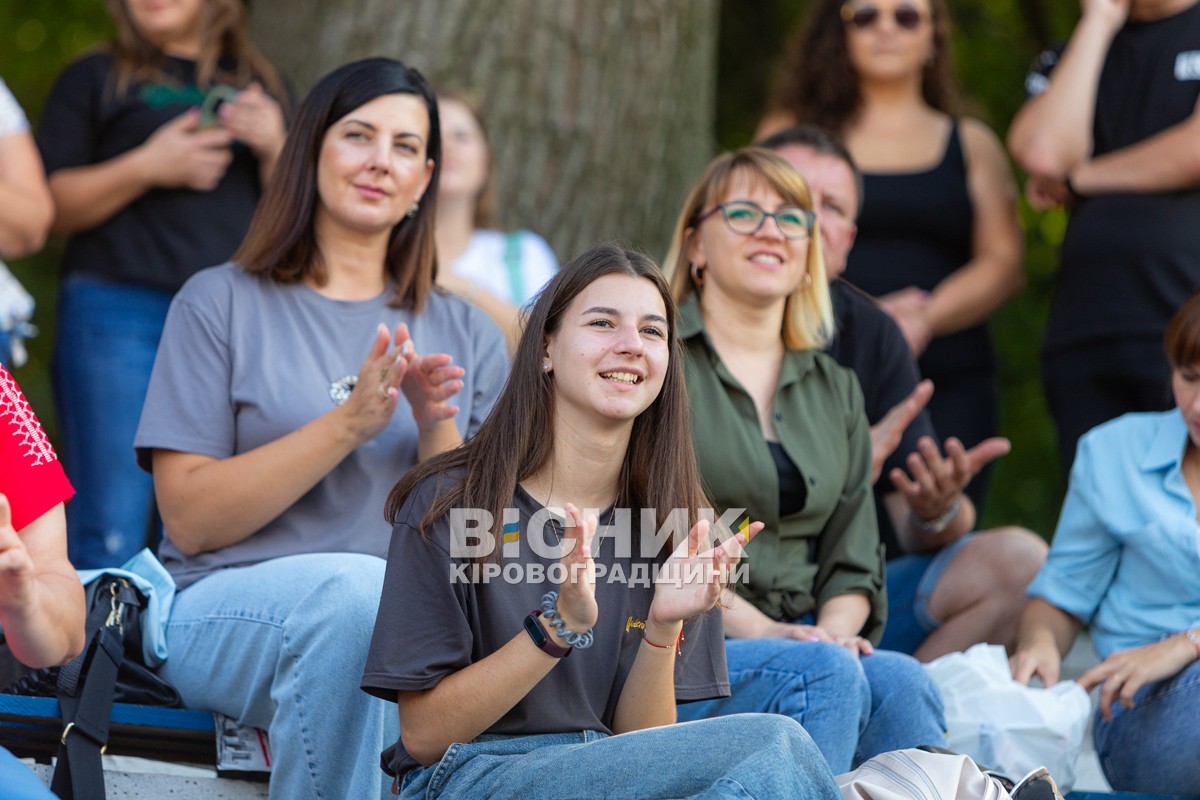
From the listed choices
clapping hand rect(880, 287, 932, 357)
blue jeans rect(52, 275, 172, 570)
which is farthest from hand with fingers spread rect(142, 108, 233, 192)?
clapping hand rect(880, 287, 932, 357)

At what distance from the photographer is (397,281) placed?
138 inches

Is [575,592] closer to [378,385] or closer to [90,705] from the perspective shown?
[378,385]

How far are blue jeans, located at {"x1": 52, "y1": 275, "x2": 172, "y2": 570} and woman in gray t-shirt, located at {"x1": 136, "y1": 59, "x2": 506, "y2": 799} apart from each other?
80 cm

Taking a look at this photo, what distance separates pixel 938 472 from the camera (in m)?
3.69

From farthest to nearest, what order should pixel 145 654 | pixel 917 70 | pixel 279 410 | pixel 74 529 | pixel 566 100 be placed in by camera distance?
pixel 566 100, pixel 917 70, pixel 74 529, pixel 279 410, pixel 145 654

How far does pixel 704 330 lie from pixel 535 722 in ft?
4.20

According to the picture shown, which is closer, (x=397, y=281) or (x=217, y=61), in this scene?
(x=397, y=281)

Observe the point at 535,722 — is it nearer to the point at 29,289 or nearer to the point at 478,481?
the point at 478,481

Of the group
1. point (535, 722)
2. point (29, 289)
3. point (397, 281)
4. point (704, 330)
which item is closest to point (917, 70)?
point (704, 330)

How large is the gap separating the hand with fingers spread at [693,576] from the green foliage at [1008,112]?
16.5 ft

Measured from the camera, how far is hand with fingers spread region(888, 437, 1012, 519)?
3.65 meters

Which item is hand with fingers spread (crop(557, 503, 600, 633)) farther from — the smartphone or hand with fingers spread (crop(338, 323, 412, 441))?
the smartphone

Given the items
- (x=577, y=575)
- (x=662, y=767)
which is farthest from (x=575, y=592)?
(x=662, y=767)

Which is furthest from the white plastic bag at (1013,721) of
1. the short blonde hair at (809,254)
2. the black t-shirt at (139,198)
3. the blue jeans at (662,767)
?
the black t-shirt at (139,198)
